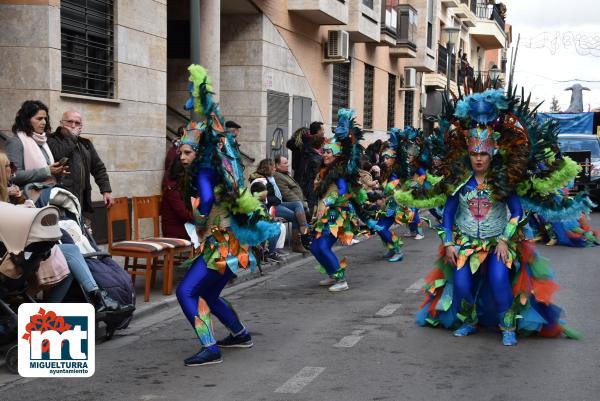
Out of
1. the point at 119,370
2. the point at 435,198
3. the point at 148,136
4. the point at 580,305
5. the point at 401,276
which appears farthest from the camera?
the point at 148,136

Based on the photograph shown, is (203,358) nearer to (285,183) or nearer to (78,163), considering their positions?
(78,163)

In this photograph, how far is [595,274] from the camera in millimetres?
11062

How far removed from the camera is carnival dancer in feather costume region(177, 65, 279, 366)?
6188 millimetres

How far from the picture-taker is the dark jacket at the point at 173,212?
9711 millimetres

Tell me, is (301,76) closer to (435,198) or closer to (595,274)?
(595,274)

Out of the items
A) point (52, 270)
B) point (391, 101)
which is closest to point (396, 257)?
point (52, 270)

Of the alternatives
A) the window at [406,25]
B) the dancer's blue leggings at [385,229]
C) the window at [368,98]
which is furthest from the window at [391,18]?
the dancer's blue leggings at [385,229]

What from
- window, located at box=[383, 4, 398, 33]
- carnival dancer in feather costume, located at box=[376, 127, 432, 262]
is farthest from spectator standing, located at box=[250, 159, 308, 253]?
window, located at box=[383, 4, 398, 33]

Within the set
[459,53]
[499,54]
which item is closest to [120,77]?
[459,53]

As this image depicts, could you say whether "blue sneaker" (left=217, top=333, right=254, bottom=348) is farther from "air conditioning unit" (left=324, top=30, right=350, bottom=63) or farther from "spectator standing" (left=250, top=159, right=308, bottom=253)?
"air conditioning unit" (left=324, top=30, right=350, bottom=63)

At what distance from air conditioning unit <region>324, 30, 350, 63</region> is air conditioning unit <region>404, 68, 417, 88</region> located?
390 inches

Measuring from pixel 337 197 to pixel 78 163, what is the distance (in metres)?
3.07

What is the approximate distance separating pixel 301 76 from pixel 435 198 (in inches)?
558

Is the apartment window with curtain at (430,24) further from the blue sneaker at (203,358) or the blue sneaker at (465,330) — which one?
the blue sneaker at (203,358)
